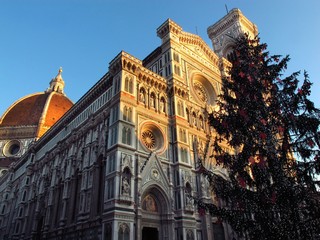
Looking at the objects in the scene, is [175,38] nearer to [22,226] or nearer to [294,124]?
[294,124]

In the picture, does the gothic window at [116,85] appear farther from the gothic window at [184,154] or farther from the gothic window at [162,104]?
the gothic window at [184,154]

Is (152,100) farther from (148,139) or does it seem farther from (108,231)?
(108,231)

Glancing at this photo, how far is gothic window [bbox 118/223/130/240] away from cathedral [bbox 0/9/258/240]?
0.06m

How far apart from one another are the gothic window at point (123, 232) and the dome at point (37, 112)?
166 ft

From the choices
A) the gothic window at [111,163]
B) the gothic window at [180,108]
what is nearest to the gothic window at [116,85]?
the gothic window at [111,163]

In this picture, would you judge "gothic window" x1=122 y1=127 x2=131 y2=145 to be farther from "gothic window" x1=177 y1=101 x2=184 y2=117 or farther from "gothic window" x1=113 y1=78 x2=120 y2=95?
"gothic window" x1=177 y1=101 x2=184 y2=117

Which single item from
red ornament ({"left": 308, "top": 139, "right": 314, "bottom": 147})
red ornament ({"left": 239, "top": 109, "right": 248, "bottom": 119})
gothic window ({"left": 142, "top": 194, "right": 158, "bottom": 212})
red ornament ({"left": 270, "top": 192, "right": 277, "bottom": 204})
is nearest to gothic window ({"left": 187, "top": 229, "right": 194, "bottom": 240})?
gothic window ({"left": 142, "top": 194, "right": 158, "bottom": 212})

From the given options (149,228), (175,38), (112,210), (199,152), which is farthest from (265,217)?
(175,38)

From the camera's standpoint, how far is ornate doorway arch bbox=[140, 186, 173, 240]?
20141 millimetres

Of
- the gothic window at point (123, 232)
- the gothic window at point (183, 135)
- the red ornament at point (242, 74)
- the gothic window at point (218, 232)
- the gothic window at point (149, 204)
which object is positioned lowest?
the gothic window at point (123, 232)

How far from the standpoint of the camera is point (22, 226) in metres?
32.3

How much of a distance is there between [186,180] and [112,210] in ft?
26.0

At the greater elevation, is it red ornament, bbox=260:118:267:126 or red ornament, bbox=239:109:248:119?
red ornament, bbox=239:109:248:119

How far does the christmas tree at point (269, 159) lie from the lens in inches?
428
